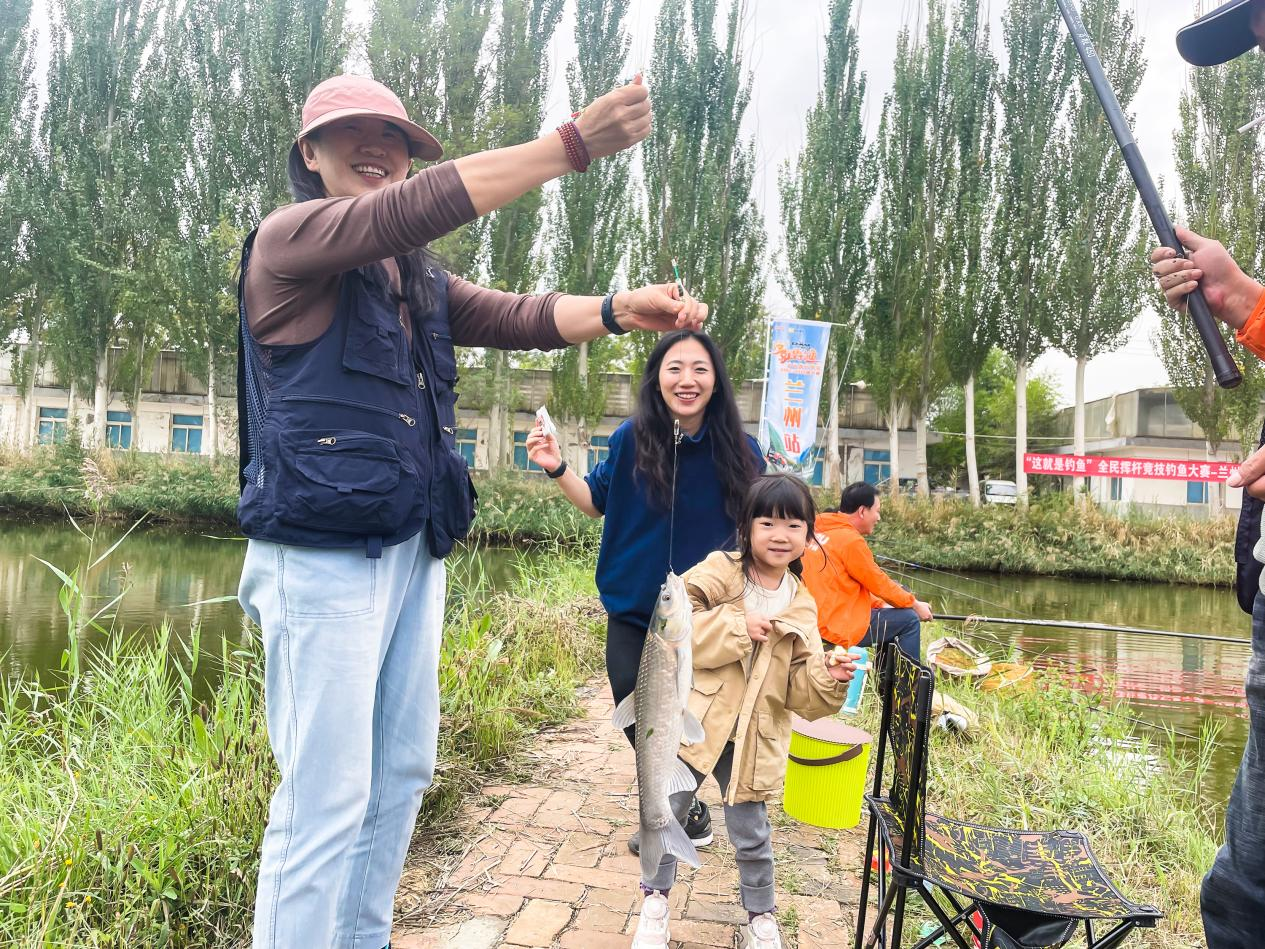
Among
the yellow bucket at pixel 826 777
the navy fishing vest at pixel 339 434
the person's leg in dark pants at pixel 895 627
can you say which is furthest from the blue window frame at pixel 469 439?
the navy fishing vest at pixel 339 434

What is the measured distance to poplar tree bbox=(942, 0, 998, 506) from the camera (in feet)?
62.8

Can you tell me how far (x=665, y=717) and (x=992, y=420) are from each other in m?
42.5

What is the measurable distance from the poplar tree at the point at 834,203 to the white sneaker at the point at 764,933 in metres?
17.8

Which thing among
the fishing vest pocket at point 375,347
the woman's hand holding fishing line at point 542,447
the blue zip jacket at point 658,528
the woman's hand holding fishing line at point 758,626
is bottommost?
the woman's hand holding fishing line at point 758,626

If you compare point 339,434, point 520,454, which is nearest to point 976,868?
point 339,434

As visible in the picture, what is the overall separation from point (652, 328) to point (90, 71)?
978 inches

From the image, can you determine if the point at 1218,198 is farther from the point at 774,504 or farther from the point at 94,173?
the point at 94,173

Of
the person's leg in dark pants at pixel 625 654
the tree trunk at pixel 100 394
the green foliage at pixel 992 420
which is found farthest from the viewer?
the green foliage at pixel 992 420

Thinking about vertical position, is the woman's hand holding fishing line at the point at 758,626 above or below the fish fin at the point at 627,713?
above

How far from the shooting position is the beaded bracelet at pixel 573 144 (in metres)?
1.73

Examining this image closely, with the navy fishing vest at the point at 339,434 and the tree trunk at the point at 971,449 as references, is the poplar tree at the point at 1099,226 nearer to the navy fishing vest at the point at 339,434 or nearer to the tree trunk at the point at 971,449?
the tree trunk at the point at 971,449

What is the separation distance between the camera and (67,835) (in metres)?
2.50

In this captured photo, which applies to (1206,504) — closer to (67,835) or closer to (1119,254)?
(1119,254)

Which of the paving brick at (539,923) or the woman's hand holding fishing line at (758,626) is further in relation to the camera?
the paving brick at (539,923)
